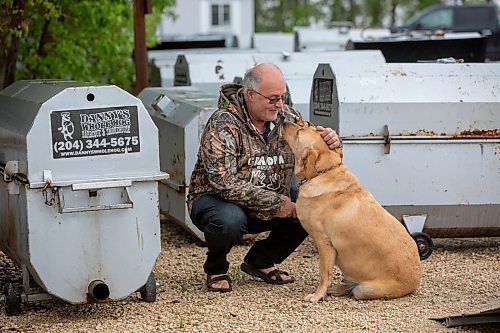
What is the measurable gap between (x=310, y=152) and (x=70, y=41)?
6031mm

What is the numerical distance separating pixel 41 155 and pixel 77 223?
0.42m

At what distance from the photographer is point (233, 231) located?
6109mm

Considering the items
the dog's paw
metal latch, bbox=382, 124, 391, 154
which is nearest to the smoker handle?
the dog's paw

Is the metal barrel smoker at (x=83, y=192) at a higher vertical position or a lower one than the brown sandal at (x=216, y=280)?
higher

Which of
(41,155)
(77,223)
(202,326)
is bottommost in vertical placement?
(202,326)

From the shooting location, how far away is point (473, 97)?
7.35 metres

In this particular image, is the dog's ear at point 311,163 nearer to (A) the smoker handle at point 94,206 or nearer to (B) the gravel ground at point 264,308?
(B) the gravel ground at point 264,308

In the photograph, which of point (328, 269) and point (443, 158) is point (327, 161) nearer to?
point (328, 269)

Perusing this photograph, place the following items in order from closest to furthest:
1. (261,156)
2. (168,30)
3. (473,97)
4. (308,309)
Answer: (308,309) < (261,156) < (473,97) < (168,30)

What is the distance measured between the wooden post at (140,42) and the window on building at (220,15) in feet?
86.7

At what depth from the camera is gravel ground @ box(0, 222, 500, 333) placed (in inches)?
219

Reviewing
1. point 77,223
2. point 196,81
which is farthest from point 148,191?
point 196,81

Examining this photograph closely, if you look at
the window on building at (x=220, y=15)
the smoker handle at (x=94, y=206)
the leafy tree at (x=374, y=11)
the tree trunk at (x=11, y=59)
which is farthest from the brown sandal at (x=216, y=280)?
the leafy tree at (x=374, y=11)

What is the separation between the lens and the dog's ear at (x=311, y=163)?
600cm
